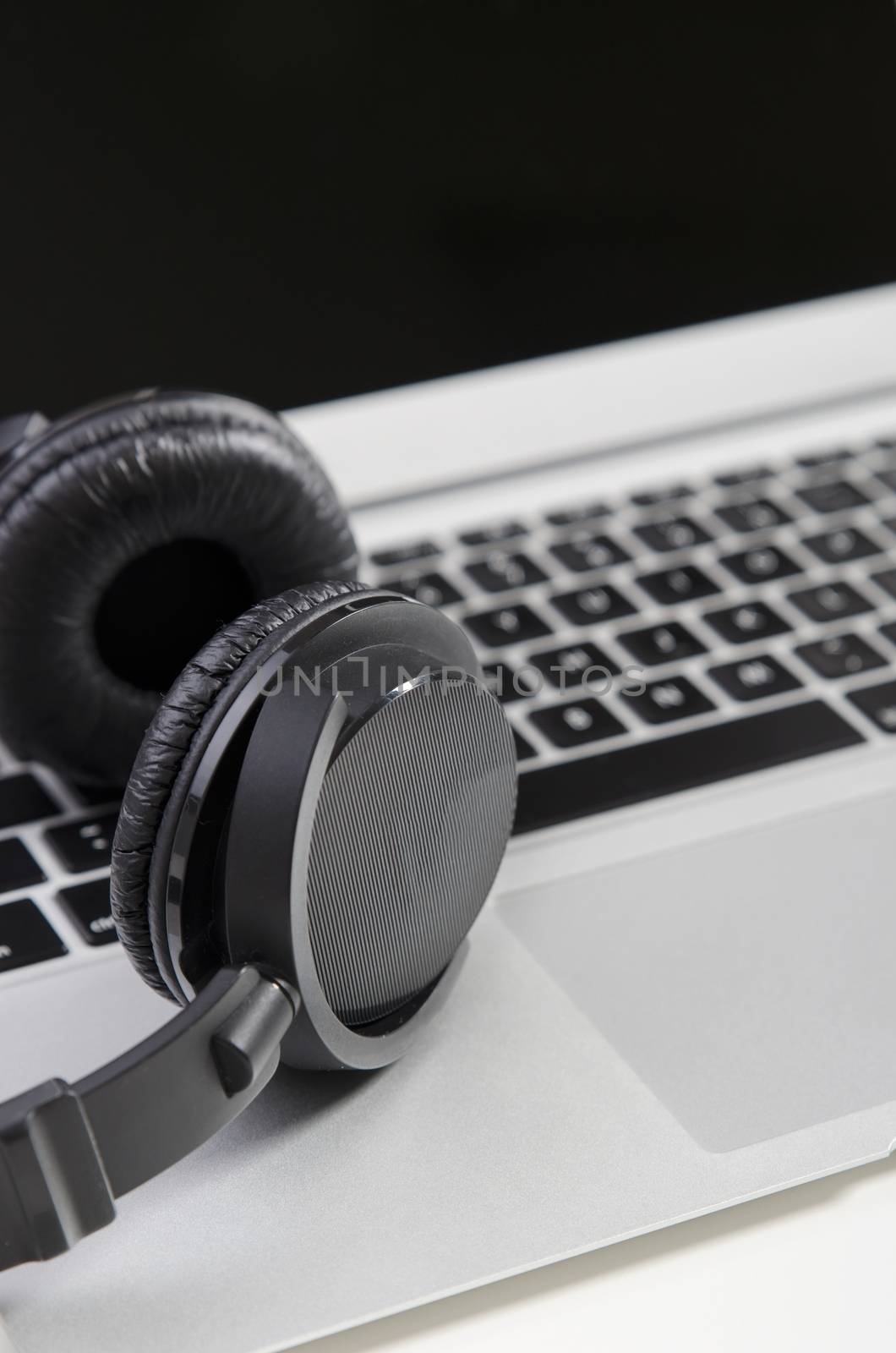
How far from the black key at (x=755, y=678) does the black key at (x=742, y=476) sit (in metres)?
0.25

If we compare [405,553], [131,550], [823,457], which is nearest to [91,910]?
[131,550]

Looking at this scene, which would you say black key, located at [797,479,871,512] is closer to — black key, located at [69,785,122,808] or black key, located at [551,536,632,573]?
black key, located at [551,536,632,573]

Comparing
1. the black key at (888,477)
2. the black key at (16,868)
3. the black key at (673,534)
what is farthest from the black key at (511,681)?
the black key at (888,477)

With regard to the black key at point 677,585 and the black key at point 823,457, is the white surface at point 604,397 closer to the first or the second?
the black key at point 823,457

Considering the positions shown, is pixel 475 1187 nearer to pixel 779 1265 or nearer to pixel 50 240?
pixel 779 1265

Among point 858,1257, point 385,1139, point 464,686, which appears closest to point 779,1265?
point 858,1257

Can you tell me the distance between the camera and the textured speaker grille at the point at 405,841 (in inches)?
24.0

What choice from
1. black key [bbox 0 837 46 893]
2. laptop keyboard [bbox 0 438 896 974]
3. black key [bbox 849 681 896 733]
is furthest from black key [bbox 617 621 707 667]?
black key [bbox 0 837 46 893]

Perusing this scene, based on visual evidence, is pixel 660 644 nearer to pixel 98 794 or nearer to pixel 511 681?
pixel 511 681

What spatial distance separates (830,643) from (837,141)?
1.58ft

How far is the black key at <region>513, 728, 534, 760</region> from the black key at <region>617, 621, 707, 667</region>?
0.41ft

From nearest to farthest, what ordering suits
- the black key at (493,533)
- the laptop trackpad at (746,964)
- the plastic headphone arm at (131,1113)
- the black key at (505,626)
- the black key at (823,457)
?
the plastic headphone arm at (131,1113) → the laptop trackpad at (746,964) → the black key at (505,626) → the black key at (493,533) → the black key at (823,457)

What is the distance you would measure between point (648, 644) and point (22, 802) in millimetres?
434

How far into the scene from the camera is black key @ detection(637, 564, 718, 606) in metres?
1.07
